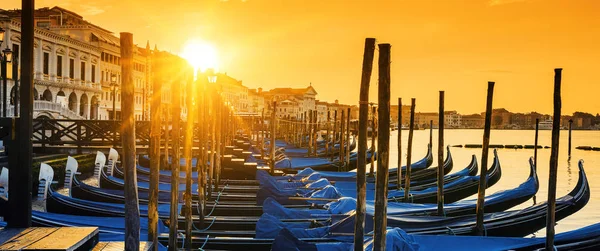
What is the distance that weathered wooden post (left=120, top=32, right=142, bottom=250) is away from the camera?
4113mm

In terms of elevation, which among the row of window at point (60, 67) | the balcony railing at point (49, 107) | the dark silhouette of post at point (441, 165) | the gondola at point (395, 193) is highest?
the row of window at point (60, 67)

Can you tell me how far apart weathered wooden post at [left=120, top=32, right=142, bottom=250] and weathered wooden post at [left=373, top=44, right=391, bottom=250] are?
215 centimetres

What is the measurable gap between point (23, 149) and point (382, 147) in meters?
3.04

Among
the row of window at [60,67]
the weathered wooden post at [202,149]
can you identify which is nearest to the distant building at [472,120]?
the row of window at [60,67]

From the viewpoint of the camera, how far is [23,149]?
3.22 m

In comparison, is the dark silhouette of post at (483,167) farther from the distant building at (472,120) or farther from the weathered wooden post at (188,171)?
the distant building at (472,120)

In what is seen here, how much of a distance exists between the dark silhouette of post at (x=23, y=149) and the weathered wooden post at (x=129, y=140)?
892mm

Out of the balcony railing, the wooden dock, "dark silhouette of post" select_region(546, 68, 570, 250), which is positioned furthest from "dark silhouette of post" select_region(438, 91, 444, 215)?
the balcony railing

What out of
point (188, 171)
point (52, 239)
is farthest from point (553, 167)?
point (52, 239)

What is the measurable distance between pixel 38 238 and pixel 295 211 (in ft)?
14.3

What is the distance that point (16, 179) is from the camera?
10.6ft

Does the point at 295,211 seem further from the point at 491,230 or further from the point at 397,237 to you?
the point at 491,230

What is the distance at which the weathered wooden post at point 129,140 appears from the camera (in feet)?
13.5

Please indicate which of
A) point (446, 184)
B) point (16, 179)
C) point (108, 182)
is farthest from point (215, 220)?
point (446, 184)
